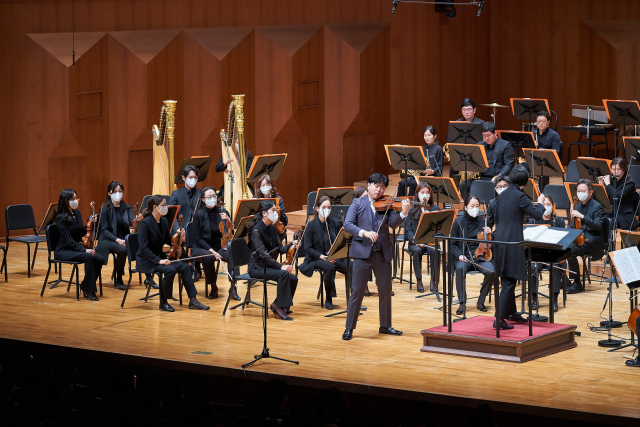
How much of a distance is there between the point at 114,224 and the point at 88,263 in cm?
58

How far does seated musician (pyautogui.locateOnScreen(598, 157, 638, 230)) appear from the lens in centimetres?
886

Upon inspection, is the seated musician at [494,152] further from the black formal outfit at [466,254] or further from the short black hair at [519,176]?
the short black hair at [519,176]

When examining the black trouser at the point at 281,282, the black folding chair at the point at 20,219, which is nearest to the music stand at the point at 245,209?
the black trouser at the point at 281,282

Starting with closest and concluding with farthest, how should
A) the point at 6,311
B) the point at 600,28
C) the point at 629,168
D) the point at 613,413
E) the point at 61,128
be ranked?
the point at 613,413, the point at 6,311, the point at 629,168, the point at 61,128, the point at 600,28

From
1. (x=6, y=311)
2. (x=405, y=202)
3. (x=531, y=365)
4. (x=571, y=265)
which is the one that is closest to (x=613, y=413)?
(x=531, y=365)

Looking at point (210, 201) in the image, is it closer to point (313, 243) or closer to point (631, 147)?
point (313, 243)

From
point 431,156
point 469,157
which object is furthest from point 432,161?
point 469,157

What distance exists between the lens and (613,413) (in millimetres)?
4996

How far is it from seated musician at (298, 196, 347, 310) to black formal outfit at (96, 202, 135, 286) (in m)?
1.95

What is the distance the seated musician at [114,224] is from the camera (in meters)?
8.66

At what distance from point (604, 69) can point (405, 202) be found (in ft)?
25.5

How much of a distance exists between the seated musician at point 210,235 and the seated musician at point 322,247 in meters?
0.80

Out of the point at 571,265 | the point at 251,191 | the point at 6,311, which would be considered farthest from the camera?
the point at 251,191

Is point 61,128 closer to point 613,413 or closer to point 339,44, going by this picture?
point 339,44
